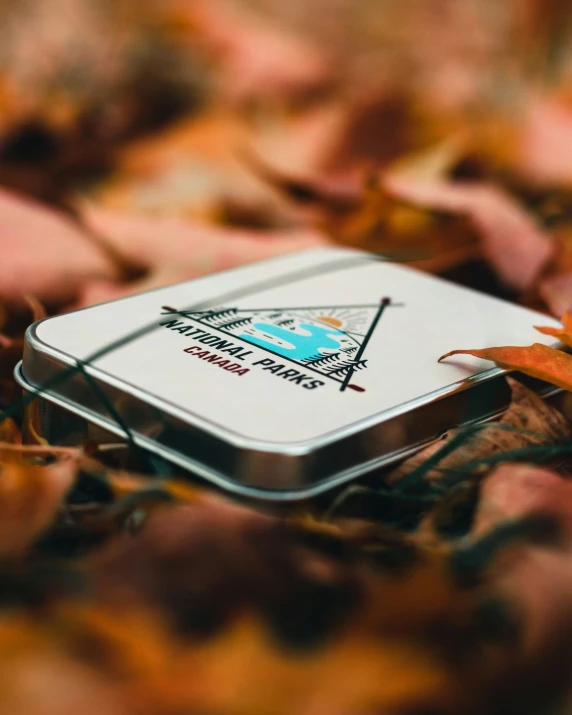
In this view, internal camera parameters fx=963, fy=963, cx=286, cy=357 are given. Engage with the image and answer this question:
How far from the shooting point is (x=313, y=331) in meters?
0.61

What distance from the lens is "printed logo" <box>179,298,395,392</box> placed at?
0.56m

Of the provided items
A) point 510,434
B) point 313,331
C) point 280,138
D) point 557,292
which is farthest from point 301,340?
point 280,138

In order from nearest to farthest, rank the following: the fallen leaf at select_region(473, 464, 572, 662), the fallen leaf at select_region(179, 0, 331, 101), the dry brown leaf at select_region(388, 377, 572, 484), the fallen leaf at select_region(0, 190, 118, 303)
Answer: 1. the fallen leaf at select_region(473, 464, 572, 662)
2. the dry brown leaf at select_region(388, 377, 572, 484)
3. the fallen leaf at select_region(0, 190, 118, 303)
4. the fallen leaf at select_region(179, 0, 331, 101)

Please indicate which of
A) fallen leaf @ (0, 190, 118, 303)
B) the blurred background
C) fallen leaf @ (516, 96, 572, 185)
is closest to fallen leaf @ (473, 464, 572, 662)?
the blurred background

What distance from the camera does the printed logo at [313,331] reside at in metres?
0.56

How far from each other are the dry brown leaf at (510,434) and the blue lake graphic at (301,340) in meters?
0.09

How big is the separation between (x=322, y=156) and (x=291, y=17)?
42 cm

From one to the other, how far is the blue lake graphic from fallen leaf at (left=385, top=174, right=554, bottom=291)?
10.8 inches

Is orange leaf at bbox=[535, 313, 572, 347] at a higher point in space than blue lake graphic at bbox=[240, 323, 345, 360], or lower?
higher

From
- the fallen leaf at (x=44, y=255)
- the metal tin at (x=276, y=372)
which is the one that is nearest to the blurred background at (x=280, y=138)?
the fallen leaf at (x=44, y=255)

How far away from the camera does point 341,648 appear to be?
1.29 ft

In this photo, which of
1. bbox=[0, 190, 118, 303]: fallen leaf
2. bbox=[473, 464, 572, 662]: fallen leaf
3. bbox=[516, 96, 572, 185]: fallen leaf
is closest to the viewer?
bbox=[473, 464, 572, 662]: fallen leaf

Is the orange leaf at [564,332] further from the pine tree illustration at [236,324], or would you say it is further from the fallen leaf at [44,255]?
the fallen leaf at [44,255]

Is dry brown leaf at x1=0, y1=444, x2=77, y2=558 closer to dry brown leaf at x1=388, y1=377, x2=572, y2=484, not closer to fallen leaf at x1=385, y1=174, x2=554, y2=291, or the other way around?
dry brown leaf at x1=388, y1=377, x2=572, y2=484
